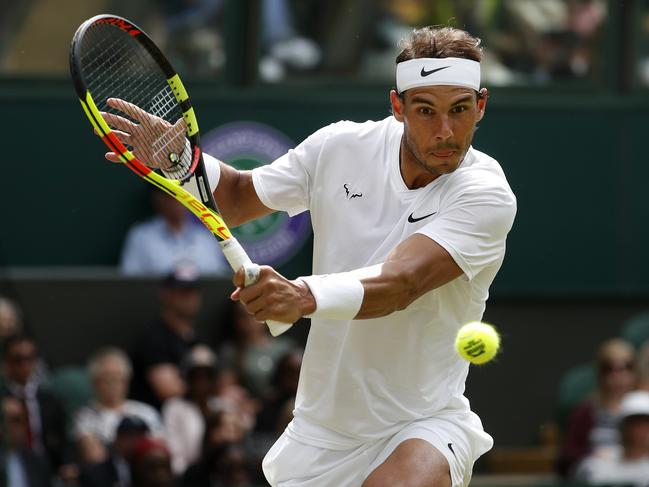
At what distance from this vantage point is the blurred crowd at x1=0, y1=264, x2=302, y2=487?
8.08 meters

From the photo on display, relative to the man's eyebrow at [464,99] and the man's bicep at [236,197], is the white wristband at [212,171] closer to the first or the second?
the man's bicep at [236,197]

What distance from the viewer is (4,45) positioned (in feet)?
32.4

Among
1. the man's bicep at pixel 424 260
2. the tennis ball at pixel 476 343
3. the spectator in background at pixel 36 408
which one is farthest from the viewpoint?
the spectator in background at pixel 36 408

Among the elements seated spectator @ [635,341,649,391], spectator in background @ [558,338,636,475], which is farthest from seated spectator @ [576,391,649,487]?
seated spectator @ [635,341,649,391]

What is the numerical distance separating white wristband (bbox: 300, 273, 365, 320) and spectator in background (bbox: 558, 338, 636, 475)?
16.6 feet

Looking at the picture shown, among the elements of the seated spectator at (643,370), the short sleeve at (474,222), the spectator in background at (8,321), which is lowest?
the seated spectator at (643,370)

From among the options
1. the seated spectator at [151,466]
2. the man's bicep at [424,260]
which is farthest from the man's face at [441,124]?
the seated spectator at [151,466]

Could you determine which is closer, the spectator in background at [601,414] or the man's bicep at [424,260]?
the man's bicep at [424,260]

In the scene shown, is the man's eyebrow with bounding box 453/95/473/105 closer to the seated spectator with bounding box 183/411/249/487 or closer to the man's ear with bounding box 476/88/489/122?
the man's ear with bounding box 476/88/489/122

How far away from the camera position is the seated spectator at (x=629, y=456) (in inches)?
343

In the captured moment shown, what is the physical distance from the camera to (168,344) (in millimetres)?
9203

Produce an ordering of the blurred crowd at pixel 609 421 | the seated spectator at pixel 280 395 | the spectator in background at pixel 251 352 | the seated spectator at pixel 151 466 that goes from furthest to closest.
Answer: the spectator in background at pixel 251 352 → the seated spectator at pixel 280 395 → the blurred crowd at pixel 609 421 → the seated spectator at pixel 151 466

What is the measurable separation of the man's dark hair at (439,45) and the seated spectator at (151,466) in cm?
380

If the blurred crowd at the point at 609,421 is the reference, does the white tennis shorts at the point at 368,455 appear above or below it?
above
